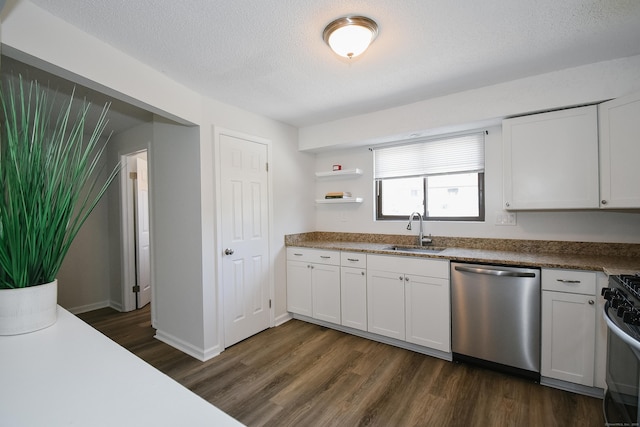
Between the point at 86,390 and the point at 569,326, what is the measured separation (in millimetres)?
2590

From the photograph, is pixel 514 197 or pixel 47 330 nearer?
pixel 47 330

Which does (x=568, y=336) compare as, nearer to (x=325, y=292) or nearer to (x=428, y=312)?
(x=428, y=312)

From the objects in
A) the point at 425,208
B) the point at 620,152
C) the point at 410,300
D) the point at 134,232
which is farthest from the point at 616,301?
the point at 134,232

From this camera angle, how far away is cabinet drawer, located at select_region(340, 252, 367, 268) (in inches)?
112

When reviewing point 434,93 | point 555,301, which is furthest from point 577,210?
point 434,93

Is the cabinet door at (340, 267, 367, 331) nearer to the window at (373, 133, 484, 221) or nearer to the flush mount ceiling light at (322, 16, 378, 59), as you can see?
the window at (373, 133, 484, 221)

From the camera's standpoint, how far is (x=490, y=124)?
8.59 feet

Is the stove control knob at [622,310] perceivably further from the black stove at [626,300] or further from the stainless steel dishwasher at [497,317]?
the stainless steel dishwasher at [497,317]

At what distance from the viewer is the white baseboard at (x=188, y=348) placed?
8.21 ft

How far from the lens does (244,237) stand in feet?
9.45

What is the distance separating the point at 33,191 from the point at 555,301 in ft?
9.06

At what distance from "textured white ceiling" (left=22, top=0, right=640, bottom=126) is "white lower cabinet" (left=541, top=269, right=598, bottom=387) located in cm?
150

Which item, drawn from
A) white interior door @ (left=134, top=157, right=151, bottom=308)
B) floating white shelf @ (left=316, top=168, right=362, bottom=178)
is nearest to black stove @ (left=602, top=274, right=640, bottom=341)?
floating white shelf @ (left=316, top=168, right=362, bottom=178)

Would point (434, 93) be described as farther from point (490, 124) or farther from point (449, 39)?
point (449, 39)
